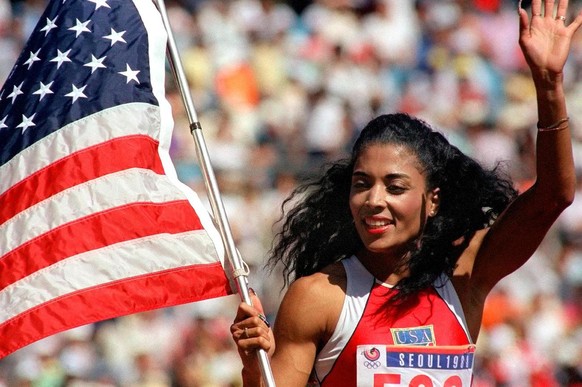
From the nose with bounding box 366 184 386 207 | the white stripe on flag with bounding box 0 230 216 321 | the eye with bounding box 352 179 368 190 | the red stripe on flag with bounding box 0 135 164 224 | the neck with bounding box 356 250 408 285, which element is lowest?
the neck with bounding box 356 250 408 285

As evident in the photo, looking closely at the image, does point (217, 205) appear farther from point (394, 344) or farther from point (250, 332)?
point (394, 344)

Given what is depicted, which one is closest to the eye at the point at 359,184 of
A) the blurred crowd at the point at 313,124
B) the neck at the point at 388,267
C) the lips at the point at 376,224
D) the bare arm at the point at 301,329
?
the lips at the point at 376,224

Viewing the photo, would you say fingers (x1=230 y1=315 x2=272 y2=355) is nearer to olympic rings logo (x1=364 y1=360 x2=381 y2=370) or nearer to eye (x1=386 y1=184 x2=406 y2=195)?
olympic rings logo (x1=364 y1=360 x2=381 y2=370)

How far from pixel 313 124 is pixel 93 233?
21.2ft

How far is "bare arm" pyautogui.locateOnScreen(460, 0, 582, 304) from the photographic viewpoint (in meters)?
4.20

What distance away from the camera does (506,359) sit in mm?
9336

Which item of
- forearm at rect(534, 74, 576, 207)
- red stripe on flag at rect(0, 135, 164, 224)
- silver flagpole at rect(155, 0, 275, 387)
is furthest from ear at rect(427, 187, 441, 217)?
red stripe on flag at rect(0, 135, 164, 224)

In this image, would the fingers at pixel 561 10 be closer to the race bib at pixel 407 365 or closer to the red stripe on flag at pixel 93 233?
the race bib at pixel 407 365

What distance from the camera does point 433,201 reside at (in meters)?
4.68

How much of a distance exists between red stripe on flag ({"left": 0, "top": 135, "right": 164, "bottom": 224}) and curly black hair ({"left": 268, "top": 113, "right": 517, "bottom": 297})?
2.39 feet

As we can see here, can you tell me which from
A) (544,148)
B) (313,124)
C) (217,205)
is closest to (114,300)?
(217,205)

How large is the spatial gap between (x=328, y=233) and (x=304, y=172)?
17.5 ft

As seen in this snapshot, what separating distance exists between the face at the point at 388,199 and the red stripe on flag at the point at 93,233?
62 centimetres

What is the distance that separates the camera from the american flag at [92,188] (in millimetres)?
4359
